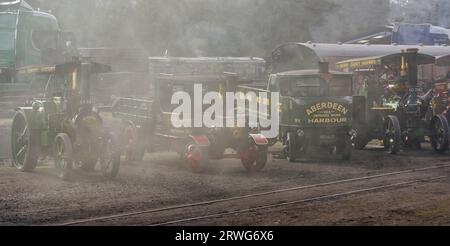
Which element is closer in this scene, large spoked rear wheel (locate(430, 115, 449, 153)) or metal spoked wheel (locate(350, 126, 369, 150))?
large spoked rear wheel (locate(430, 115, 449, 153))

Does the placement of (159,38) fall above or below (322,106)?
above

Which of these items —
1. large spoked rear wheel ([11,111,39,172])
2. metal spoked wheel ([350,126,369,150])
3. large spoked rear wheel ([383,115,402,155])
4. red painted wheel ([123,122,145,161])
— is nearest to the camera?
large spoked rear wheel ([11,111,39,172])

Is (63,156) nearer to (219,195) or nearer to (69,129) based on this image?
(69,129)

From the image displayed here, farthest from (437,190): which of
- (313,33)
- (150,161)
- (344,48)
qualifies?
(344,48)

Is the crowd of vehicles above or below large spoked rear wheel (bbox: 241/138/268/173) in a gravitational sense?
above

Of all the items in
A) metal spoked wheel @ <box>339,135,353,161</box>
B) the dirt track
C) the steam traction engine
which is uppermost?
the steam traction engine

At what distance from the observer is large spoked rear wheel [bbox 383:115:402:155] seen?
14141 mm

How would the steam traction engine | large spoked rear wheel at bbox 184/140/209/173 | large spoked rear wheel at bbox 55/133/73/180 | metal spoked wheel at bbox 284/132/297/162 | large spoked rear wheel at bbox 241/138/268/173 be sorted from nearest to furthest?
large spoked rear wheel at bbox 55/133/73/180 → the steam traction engine → large spoked rear wheel at bbox 184/140/209/173 → large spoked rear wheel at bbox 241/138/268/173 → metal spoked wheel at bbox 284/132/297/162

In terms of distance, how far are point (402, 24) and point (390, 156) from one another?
12110mm

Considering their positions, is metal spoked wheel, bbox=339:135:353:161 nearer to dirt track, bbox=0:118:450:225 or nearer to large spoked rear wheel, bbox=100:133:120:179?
dirt track, bbox=0:118:450:225

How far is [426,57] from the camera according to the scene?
15.2 meters

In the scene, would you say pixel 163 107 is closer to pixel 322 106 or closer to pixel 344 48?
pixel 322 106

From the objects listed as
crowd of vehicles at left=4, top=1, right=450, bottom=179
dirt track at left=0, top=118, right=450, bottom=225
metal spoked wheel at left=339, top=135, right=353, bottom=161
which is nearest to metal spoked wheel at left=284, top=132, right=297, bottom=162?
crowd of vehicles at left=4, top=1, right=450, bottom=179

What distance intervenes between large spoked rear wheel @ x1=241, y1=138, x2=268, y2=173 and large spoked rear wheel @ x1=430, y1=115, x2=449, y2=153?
200 inches
